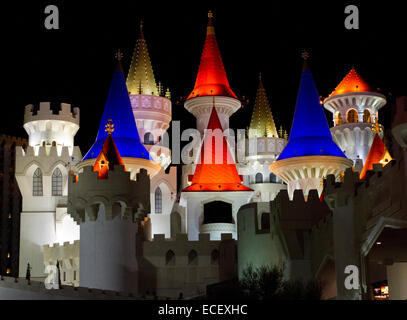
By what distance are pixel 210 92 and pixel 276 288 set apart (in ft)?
81.5

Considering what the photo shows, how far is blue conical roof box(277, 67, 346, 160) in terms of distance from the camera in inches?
1844

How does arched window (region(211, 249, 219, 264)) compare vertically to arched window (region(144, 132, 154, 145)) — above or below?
below

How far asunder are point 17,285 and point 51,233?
17997mm

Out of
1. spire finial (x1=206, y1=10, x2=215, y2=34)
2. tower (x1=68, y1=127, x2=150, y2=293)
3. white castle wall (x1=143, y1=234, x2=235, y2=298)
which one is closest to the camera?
tower (x1=68, y1=127, x2=150, y2=293)

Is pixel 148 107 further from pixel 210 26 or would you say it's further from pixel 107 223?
pixel 107 223

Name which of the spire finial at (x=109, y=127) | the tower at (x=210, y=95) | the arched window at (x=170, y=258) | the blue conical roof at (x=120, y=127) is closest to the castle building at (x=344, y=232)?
the arched window at (x=170, y=258)

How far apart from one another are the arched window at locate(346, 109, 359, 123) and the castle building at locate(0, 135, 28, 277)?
40275 mm

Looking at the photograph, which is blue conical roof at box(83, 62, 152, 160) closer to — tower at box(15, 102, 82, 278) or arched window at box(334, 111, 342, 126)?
tower at box(15, 102, 82, 278)

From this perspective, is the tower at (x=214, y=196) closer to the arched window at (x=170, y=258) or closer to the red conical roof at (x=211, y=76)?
the arched window at (x=170, y=258)

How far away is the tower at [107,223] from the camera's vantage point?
39.8 metres

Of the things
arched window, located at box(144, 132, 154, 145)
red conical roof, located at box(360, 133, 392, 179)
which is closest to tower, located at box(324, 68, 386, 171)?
arched window, located at box(144, 132, 154, 145)

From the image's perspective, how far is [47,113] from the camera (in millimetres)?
58000

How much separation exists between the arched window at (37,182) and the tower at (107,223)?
1570 cm

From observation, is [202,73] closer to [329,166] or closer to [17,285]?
[329,166]
